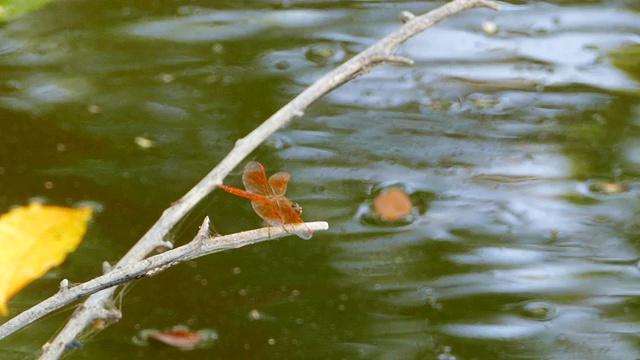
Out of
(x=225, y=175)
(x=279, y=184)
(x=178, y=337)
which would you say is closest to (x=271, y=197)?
(x=279, y=184)

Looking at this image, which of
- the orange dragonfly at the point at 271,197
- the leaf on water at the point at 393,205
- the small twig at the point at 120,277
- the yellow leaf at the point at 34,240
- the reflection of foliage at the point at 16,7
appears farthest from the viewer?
the reflection of foliage at the point at 16,7

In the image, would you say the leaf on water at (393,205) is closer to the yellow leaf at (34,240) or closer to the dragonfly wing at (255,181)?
the dragonfly wing at (255,181)

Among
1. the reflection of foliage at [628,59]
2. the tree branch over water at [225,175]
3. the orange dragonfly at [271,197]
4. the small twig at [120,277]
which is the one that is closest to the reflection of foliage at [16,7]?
the tree branch over water at [225,175]

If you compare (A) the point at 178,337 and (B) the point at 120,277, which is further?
(A) the point at 178,337

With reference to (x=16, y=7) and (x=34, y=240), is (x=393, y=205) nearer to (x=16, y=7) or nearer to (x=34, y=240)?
(x=34, y=240)

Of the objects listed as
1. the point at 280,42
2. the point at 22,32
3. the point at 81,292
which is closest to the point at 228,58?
the point at 280,42

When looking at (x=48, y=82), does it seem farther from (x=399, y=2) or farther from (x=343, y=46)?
(x=399, y=2)
